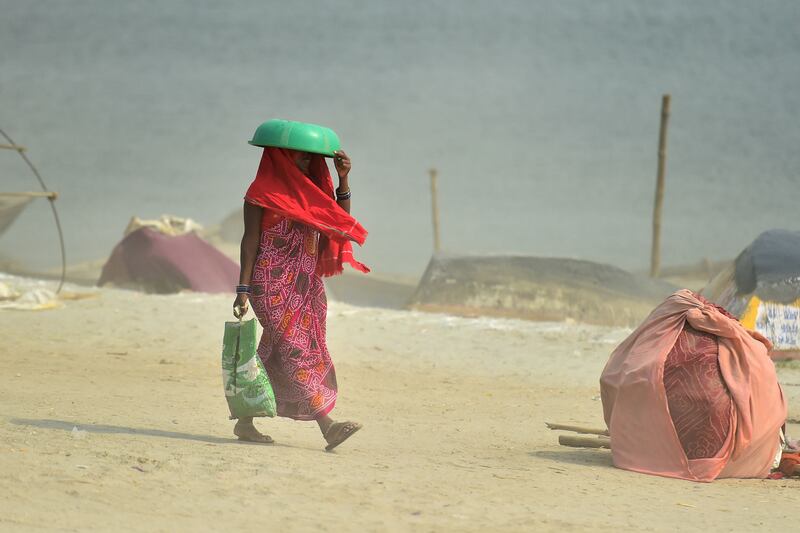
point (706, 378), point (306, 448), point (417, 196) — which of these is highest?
point (706, 378)

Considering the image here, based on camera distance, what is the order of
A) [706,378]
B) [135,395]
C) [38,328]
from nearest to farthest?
[706,378] → [135,395] → [38,328]

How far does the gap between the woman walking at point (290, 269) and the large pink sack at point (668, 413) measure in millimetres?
1102

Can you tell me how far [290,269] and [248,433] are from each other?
692 mm

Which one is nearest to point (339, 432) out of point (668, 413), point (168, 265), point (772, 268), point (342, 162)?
point (342, 162)

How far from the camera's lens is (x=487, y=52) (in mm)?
29672

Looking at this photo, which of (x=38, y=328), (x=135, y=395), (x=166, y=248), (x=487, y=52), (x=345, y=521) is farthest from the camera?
(x=487, y=52)

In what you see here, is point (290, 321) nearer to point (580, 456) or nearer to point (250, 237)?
point (250, 237)

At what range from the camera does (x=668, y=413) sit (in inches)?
181

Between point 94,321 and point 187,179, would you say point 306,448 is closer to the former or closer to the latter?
point 94,321

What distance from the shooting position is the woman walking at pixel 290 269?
4.70 m

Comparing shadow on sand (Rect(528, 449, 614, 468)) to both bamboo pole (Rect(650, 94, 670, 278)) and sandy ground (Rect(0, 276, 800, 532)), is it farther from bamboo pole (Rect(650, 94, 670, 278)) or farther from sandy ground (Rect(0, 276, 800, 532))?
bamboo pole (Rect(650, 94, 670, 278))

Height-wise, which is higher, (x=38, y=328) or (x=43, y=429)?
(x=43, y=429)

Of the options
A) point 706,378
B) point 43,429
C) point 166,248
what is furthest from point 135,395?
point 166,248

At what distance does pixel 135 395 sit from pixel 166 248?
6.12 m
